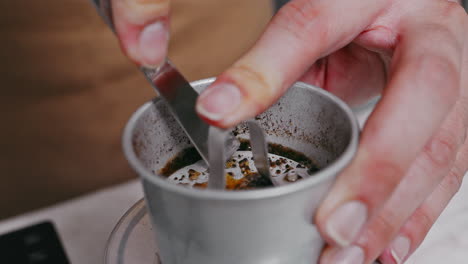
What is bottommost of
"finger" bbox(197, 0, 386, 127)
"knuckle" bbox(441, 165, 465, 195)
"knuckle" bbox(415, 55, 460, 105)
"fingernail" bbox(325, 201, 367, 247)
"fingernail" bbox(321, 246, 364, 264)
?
"knuckle" bbox(441, 165, 465, 195)

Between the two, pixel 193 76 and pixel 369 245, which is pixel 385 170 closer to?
pixel 369 245

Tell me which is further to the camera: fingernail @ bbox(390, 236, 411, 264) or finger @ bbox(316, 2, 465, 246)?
fingernail @ bbox(390, 236, 411, 264)

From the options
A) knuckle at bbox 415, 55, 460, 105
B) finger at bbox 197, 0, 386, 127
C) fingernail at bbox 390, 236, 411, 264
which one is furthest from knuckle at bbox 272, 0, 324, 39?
fingernail at bbox 390, 236, 411, 264

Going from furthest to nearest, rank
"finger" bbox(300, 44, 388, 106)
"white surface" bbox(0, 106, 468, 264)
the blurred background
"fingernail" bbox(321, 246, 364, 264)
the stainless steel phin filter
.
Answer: the blurred background
"finger" bbox(300, 44, 388, 106)
"white surface" bbox(0, 106, 468, 264)
"fingernail" bbox(321, 246, 364, 264)
the stainless steel phin filter

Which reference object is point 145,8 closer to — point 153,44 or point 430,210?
point 153,44

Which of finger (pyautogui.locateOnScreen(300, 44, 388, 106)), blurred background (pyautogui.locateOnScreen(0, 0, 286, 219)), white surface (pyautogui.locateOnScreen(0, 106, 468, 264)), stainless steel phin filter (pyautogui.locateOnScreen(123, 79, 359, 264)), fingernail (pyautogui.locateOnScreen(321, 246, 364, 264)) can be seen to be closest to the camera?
stainless steel phin filter (pyautogui.locateOnScreen(123, 79, 359, 264))

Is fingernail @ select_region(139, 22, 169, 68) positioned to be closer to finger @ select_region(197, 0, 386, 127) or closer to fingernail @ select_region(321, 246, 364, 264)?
finger @ select_region(197, 0, 386, 127)

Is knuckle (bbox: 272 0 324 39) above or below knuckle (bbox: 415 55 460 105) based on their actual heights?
above
